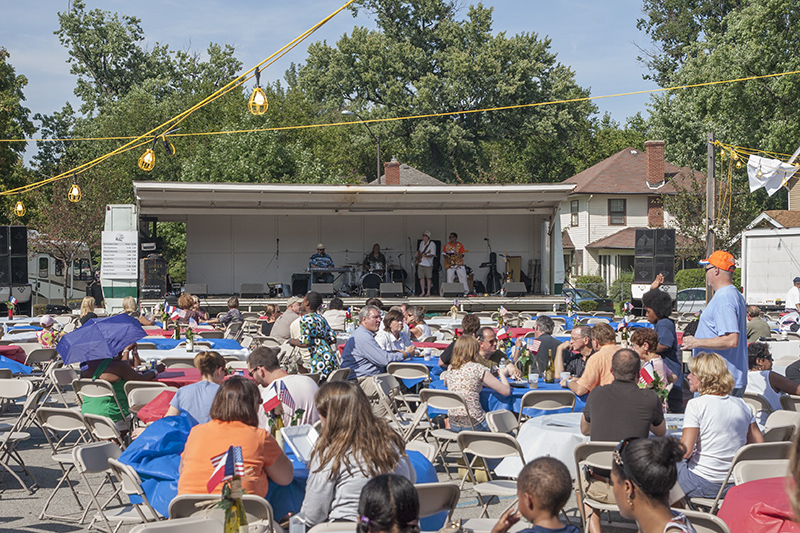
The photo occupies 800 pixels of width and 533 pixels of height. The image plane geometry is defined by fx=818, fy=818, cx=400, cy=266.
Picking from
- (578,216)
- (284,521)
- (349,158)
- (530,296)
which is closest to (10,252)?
(530,296)

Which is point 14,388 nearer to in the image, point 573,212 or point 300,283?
point 300,283

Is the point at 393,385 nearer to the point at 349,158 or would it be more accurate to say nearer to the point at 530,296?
the point at 530,296

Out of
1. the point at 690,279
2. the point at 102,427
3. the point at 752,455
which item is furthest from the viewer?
the point at 690,279

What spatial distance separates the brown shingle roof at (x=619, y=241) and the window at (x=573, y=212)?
172 cm

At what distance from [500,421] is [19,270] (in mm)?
16138

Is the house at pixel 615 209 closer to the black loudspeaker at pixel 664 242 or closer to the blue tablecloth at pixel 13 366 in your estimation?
the black loudspeaker at pixel 664 242

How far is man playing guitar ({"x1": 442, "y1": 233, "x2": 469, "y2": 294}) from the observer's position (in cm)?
2077

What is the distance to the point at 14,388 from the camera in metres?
6.59

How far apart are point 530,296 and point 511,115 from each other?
21.7 m

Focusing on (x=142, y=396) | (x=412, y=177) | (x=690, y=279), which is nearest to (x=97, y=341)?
(x=142, y=396)

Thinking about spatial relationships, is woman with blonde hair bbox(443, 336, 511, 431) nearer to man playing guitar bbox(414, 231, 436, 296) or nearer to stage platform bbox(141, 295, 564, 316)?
stage platform bbox(141, 295, 564, 316)

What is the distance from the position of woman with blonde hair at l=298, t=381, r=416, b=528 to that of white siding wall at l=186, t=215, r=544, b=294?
18.9m

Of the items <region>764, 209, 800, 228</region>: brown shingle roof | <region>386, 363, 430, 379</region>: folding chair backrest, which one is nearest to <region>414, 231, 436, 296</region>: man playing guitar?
<region>386, 363, 430, 379</region>: folding chair backrest

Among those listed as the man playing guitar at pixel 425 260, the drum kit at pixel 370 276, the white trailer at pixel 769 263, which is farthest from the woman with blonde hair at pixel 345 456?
the white trailer at pixel 769 263
